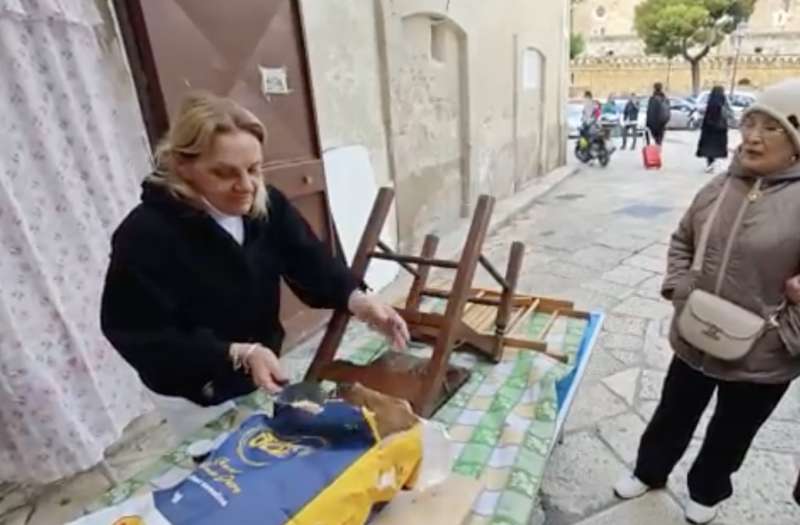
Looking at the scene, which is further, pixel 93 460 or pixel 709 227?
pixel 93 460

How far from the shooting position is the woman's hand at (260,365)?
3.18 ft

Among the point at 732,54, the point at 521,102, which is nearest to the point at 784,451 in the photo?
the point at 521,102

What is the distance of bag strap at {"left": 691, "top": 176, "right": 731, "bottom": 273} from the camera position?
1381mm

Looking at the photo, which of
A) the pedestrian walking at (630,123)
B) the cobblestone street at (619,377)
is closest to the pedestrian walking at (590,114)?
the pedestrian walking at (630,123)

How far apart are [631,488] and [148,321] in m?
1.58

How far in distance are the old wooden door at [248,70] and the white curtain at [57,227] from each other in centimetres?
12

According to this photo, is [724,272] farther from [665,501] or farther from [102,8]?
[102,8]

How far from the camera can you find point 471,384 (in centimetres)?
137

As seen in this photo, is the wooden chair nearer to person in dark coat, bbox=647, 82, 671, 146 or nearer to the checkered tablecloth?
the checkered tablecloth

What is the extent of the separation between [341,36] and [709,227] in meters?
2.73

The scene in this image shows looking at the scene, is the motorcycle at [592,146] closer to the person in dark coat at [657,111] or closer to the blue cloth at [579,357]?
the person in dark coat at [657,111]

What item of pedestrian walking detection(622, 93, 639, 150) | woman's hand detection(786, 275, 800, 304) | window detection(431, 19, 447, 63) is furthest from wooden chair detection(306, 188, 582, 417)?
pedestrian walking detection(622, 93, 639, 150)

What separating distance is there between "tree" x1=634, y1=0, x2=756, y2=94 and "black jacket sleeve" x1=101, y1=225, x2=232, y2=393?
93.9 feet

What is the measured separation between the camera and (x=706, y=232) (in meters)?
1.39
